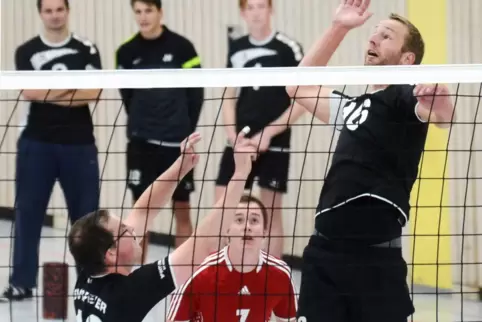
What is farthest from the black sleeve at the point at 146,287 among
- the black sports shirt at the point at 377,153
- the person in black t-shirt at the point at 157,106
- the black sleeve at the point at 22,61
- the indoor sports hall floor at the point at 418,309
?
the black sleeve at the point at 22,61

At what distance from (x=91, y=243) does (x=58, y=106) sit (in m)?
1.32

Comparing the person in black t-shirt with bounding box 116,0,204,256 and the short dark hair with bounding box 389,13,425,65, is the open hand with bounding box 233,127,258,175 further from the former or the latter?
the person in black t-shirt with bounding box 116,0,204,256

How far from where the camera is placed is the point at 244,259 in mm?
2980

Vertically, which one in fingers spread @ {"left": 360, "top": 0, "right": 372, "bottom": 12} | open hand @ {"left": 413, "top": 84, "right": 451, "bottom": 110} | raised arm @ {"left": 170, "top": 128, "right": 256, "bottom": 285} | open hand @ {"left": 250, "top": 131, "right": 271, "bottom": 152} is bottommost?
raised arm @ {"left": 170, "top": 128, "right": 256, "bottom": 285}

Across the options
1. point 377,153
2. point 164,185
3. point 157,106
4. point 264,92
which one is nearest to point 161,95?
point 157,106

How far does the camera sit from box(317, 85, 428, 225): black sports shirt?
2816 mm

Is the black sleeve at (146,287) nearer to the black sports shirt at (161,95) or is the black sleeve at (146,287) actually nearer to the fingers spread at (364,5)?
the fingers spread at (364,5)

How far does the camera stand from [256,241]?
3018 millimetres

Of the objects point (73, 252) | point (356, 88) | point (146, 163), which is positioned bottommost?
point (73, 252)

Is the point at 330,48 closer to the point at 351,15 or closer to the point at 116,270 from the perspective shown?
the point at 351,15

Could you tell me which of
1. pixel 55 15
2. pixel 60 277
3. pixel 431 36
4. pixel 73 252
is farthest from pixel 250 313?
pixel 431 36

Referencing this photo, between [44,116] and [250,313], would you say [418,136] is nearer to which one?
[250,313]

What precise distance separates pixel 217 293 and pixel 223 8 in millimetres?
2468

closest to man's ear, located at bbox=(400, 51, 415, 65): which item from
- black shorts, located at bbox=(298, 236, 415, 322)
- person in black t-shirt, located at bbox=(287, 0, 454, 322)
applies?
person in black t-shirt, located at bbox=(287, 0, 454, 322)
